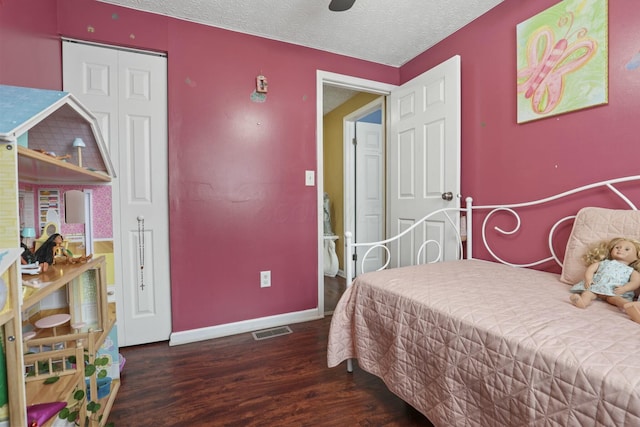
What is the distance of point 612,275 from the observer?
3.61 feet

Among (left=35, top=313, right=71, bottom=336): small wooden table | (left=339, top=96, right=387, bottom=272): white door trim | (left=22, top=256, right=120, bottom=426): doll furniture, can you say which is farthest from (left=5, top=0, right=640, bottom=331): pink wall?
(left=339, top=96, right=387, bottom=272): white door trim

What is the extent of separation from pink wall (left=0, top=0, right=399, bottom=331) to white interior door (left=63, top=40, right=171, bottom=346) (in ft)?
0.24

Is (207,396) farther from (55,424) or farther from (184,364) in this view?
(55,424)

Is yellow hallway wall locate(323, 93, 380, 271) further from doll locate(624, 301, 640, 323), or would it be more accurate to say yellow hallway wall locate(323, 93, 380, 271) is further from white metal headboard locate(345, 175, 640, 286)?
doll locate(624, 301, 640, 323)

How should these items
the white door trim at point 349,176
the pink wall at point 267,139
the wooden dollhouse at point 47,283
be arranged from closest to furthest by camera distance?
the wooden dollhouse at point 47,283
the pink wall at point 267,139
the white door trim at point 349,176

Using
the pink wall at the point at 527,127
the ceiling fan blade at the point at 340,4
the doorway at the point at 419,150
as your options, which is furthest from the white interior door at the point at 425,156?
the ceiling fan blade at the point at 340,4

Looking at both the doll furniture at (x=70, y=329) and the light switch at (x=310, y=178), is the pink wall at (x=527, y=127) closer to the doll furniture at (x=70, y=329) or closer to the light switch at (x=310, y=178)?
the light switch at (x=310, y=178)

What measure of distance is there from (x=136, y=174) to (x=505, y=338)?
2192 millimetres

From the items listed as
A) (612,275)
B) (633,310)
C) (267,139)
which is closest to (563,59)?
(612,275)

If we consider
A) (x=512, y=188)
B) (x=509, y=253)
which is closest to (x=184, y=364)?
(x=509, y=253)

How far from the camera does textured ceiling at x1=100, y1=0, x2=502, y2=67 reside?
186 cm

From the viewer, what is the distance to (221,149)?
84.0 inches

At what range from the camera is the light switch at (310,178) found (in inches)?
94.8

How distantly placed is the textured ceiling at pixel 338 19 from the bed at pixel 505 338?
1383 millimetres
